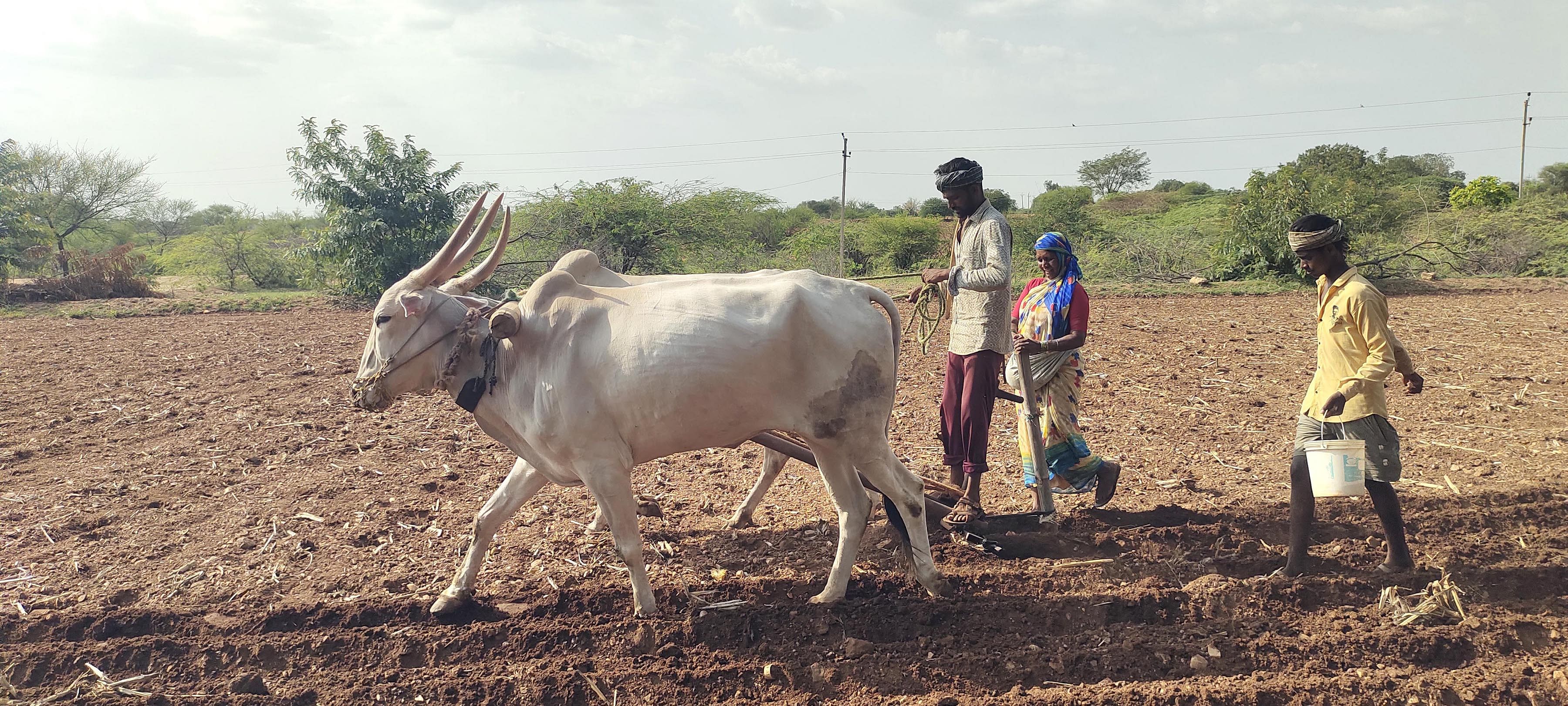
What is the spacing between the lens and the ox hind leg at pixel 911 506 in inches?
167

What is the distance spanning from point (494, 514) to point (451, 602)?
1.45 feet

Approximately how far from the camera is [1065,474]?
5164 millimetres

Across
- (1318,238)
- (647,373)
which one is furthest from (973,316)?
(647,373)

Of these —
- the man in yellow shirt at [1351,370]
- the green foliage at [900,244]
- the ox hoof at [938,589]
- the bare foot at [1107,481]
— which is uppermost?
the green foliage at [900,244]

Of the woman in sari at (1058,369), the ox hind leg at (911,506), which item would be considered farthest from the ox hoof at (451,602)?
the woman in sari at (1058,369)

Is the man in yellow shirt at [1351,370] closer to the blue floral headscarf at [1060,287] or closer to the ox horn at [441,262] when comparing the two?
the blue floral headscarf at [1060,287]

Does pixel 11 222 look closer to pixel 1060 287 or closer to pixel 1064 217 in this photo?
pixel 1060 287

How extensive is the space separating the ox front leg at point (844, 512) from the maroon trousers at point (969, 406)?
0.84 meters

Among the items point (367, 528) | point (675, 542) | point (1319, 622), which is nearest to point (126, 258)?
point (367, 528)

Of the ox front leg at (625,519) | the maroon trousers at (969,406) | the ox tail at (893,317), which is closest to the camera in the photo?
the ox front leg at (625,519)

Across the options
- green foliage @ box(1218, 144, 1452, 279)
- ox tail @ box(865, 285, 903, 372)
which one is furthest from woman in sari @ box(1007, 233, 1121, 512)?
green foliage @ box(1218, 144, 1452, 279)

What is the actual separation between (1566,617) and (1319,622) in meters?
1.01

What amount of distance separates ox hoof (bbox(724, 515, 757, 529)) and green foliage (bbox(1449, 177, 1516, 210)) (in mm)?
29617

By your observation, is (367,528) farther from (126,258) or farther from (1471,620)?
(126,258)
